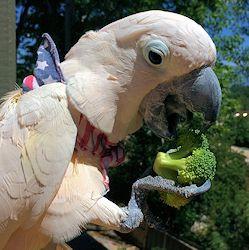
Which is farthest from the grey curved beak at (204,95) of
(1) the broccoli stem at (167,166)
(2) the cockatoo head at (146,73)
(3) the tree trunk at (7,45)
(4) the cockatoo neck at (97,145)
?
(3) the tree trunk at (7,45)

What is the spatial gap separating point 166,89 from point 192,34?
0.14m

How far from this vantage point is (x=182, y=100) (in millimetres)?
1108

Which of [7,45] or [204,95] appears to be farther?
Result: [7,45]

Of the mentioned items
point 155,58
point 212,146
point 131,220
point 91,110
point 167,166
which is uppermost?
point 155,58

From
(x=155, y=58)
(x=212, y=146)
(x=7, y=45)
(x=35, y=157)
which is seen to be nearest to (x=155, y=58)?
(x=155, y=58)

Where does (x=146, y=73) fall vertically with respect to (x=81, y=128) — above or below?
above

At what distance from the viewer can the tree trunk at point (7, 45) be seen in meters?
2.30

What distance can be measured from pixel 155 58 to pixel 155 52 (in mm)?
15

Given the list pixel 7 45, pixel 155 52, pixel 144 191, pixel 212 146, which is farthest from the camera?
pixel 212 146

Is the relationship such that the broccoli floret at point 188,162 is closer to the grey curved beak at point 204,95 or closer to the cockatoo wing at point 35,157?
the grey curved beak at point 204,95

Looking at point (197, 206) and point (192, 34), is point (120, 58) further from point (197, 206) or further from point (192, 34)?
point (197, 206)

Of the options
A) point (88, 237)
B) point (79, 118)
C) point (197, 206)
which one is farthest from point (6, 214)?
point (88, 237)

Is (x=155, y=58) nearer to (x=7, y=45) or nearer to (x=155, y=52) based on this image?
(x=155, y=52)

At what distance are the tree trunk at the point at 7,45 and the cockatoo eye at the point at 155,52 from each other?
4.52 ft
